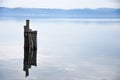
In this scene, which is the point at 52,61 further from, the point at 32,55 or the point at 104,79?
the point at 104,79

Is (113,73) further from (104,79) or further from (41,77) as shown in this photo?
(41,77)

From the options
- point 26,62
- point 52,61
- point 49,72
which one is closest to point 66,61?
point 52,61

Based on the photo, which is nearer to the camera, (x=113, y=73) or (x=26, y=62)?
(x=113, y=73)

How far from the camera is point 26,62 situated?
6621 mm

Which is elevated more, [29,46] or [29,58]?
[29,46]

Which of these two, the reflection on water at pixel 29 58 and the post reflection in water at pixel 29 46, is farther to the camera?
the post reflection in water at pixel 29 46

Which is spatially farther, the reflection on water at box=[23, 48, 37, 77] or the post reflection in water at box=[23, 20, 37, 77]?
the post reflection in water at box=[23, 20, 37, 77]

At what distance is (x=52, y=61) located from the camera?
273 inches

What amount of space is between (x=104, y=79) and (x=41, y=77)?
2.86 ft

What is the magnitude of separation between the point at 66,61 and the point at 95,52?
1.33 meters

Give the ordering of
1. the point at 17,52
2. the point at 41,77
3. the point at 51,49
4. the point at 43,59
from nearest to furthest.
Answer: the point at 41,77 → the point at 43,59 → the point at 17,52 → the point at 51,49

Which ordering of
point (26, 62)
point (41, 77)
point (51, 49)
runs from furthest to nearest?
point (51, 49), point (26, 62), point (41, 77)

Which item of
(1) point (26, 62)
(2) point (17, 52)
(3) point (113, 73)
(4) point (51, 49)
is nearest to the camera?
(3) point (113, 73)

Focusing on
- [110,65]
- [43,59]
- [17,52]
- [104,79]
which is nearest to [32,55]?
[43,59]
